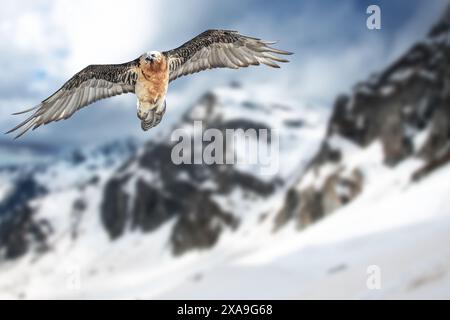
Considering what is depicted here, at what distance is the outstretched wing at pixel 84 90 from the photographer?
3.05 metres

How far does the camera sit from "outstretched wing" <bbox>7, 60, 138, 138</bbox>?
3.05 metres

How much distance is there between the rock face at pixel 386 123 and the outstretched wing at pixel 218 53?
12442 centimetres

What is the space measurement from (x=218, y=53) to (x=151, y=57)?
21.4 inches

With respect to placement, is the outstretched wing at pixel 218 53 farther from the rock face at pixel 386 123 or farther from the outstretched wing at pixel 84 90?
the rock face at pixel 386 123

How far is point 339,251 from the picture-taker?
53.7 m

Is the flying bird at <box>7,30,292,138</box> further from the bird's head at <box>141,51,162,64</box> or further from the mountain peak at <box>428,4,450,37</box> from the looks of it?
the mountain peak at <box>428,4,450,37</box>

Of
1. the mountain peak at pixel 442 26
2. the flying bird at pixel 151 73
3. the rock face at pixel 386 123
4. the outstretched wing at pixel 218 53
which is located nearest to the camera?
the flying bird at pixel 151 73

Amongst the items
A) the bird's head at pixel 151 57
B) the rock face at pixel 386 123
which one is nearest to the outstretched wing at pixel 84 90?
the bird's head at pixel 151 57

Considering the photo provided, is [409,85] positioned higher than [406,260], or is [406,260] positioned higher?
[409,85]

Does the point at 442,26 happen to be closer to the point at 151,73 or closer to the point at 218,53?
the point at 218,53
